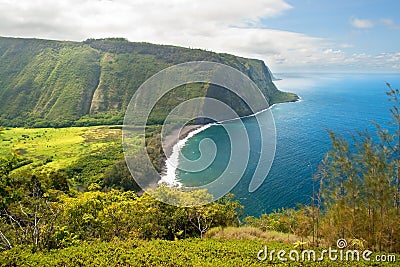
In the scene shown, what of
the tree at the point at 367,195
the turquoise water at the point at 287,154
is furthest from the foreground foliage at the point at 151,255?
the turquoise water at the point at 287,154

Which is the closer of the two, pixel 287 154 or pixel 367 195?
pixel 367 195

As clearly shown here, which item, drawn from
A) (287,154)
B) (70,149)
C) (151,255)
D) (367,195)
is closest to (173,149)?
(287,154)

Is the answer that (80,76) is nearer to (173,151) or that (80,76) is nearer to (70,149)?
(70,149)

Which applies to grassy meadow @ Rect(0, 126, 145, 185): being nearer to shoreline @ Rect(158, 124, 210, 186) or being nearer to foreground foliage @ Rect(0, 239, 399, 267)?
shoreline @ Rect(158, 124, 210, 186)

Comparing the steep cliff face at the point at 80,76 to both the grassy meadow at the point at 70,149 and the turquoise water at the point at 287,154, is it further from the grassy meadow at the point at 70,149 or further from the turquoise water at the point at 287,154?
the turquoise water at the point at 287,154

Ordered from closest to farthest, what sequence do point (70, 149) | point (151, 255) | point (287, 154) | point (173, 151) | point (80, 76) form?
point (151, 255), point (287, 154), point (173, 151), point (70, 149), point (80, 76)

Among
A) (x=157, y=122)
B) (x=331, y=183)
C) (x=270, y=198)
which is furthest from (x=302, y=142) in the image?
(x=331, y=183)

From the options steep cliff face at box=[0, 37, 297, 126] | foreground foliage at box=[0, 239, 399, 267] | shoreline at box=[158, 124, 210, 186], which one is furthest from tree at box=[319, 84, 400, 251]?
steep cliff face at box=[0, 37, 297, 126]

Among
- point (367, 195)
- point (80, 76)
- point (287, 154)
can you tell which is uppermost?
point (80, 76)

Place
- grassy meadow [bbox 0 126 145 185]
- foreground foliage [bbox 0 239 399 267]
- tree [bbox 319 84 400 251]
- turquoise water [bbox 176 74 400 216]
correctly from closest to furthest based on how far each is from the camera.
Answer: foreground foliage [bbox 0 239 399 267], tree [bbox 319 84 400 251], turquoise water [bbox 176 74 400 216], grassy meadow [bbox 0 126 145 185]

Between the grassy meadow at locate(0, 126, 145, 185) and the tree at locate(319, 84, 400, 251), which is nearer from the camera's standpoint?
the tree at locate(319, 84, 400, 251)
